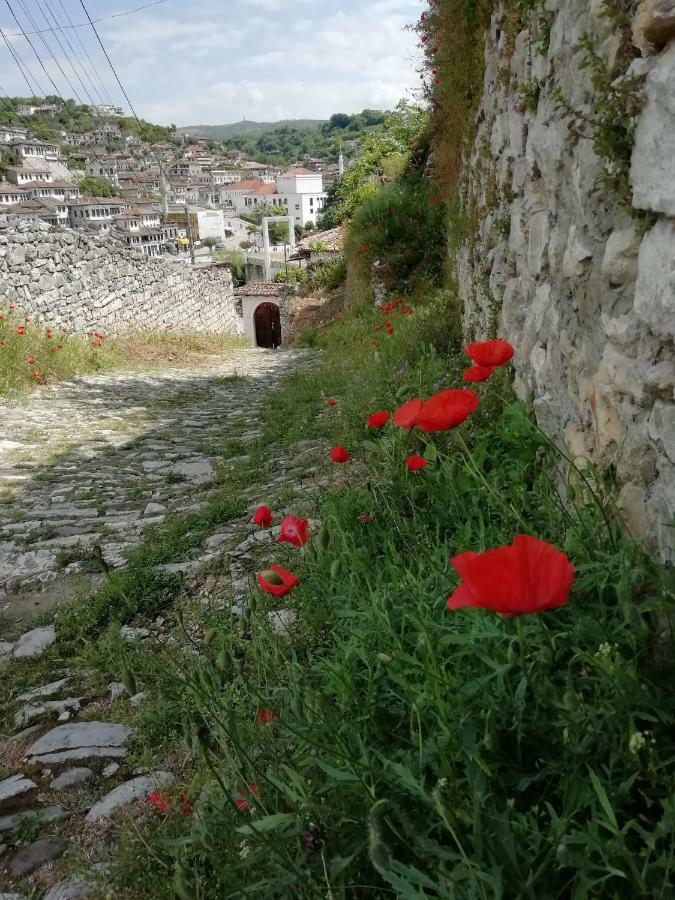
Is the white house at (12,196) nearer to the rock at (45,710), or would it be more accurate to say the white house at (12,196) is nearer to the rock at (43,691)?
the rock at (43,691)

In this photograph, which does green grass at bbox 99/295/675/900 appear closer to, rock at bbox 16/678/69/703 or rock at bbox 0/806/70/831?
rock at bbox 0/806/70/831

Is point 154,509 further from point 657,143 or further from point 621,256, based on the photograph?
point 657,143

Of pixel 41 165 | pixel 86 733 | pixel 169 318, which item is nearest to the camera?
pixel 86 733

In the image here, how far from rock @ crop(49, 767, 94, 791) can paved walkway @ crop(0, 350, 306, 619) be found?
136cm

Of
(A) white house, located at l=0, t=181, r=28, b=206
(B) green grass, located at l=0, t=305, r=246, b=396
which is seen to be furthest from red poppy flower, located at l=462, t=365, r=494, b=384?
(A) white house, located at l=0, t=181, r=28, b=206

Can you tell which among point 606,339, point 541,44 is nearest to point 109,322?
point 541,44

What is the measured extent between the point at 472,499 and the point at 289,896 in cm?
142

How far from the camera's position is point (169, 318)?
15.7 m

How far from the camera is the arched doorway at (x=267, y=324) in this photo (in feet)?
116

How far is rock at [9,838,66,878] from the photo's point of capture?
181cm

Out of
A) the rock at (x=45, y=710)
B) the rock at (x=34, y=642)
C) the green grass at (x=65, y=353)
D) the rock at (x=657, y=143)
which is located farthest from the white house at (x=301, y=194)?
the rock at (x=657, y=143)

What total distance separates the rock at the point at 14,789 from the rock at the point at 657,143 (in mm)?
2458

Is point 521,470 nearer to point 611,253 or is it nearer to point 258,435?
point 611,253

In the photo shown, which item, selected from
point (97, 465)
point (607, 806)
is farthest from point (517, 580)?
point (97, 465)
